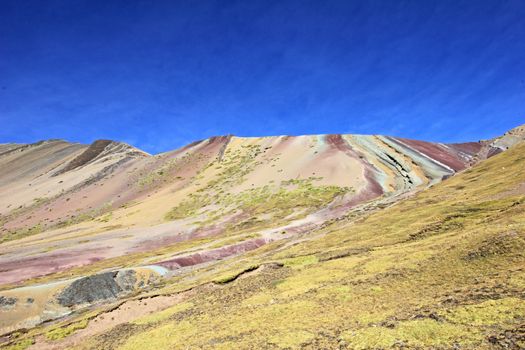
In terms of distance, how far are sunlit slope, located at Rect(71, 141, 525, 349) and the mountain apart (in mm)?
89

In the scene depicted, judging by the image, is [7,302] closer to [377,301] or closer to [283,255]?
[283,255]

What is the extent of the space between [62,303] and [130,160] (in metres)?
99.3

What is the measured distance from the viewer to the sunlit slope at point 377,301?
39.0ft

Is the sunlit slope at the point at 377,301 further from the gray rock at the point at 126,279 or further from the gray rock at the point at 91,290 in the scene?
the gray rock at the point at 91,290

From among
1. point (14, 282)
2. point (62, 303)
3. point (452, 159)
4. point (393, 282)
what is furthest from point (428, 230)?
point (452, 159)

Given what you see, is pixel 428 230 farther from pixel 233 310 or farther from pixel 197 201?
pixel 197 201

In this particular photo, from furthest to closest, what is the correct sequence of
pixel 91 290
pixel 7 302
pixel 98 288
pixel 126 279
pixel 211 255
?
1. pixel 211 255
2. pixel 126 279
3. pixel 98 288
4. pixel 91 290
5. pixel 7 302

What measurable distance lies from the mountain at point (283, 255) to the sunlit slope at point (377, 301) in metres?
0.09

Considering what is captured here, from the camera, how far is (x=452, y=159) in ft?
330

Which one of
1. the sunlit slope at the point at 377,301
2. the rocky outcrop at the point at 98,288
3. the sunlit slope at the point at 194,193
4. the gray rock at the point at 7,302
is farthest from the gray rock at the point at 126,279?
the sunlit slope at the point at 377,301

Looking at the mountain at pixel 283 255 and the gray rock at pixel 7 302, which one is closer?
the mountain at pixel 283 255

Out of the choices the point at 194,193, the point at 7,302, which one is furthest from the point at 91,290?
the point at 194,193

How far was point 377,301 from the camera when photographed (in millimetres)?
15797

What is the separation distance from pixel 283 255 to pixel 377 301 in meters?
17.7
